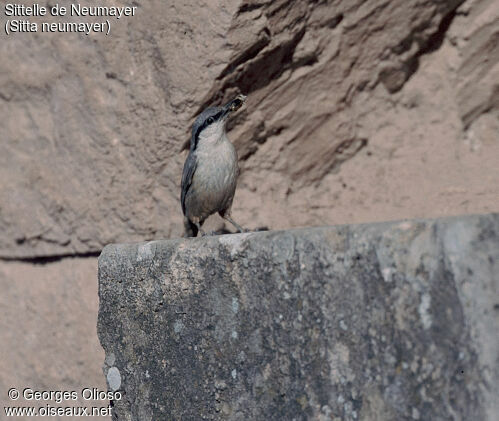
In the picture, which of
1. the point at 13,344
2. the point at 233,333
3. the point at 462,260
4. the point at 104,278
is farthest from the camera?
the point at 13,344

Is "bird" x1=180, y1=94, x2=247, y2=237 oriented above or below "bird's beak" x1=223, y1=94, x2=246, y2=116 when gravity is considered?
below

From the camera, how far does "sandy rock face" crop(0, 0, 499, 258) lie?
3.30 m

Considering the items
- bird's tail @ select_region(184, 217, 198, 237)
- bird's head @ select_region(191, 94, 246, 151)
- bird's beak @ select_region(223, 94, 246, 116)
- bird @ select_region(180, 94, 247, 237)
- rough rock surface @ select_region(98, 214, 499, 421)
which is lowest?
rough rock surface @ select_region(98, 214, 499, 421)

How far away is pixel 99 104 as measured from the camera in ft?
11.8

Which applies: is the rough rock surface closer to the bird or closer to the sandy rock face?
the bird

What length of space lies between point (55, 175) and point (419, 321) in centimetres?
265

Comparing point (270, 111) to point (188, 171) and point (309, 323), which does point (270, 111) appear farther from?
point (309, 323)

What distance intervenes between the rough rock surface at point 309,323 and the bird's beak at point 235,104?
90 cm

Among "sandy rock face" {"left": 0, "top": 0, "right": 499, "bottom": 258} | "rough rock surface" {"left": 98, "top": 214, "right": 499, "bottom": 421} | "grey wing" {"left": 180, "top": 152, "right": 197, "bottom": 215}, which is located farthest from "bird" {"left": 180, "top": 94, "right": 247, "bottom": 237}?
"rough rock surface" {"left": 98, "top": 214, "right": 499, "bottom": 421}

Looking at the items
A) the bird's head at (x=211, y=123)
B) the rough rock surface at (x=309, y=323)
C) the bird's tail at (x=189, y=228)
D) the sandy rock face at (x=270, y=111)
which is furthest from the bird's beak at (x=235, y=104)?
the rough rock surface at (x=309, y=323)

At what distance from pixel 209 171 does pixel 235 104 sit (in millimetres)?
468

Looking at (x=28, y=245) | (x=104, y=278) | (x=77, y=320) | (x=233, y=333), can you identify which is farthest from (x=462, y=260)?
(x=28, y=245)

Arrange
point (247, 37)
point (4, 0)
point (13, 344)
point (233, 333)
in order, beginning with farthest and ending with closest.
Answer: point (13, 344) < point (4, 0) < point (247, 37) < point (233, 333)

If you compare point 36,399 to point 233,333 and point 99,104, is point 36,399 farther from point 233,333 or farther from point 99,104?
point 233,333
